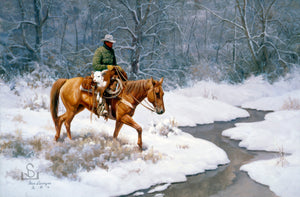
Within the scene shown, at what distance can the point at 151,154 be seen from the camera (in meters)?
5.55

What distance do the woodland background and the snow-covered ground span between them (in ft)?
5.96

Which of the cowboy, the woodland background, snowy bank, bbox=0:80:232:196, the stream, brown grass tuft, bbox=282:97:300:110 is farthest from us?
brown grass tuft, bbox=282:97:300:110

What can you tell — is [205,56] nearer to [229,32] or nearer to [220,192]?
[229,32]

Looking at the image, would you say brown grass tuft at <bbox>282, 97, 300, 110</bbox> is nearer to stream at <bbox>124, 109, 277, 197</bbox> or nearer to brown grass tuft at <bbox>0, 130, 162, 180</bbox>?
stream at <bbox>124, 109, 277, 197</bbox>

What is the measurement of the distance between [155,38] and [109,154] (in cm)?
730

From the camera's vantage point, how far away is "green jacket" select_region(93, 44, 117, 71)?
Answer: 5590mm

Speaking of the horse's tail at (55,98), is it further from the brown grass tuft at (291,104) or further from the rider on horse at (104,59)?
the brown grass tuft at (291,104)

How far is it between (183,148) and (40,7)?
6643 millimetres

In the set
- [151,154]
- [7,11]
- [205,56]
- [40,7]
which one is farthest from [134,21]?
[151,154]

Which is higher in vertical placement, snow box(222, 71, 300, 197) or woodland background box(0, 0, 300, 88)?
woodland background box(0, 0, 300, 88)

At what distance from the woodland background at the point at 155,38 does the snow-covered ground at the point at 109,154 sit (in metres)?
1.82
